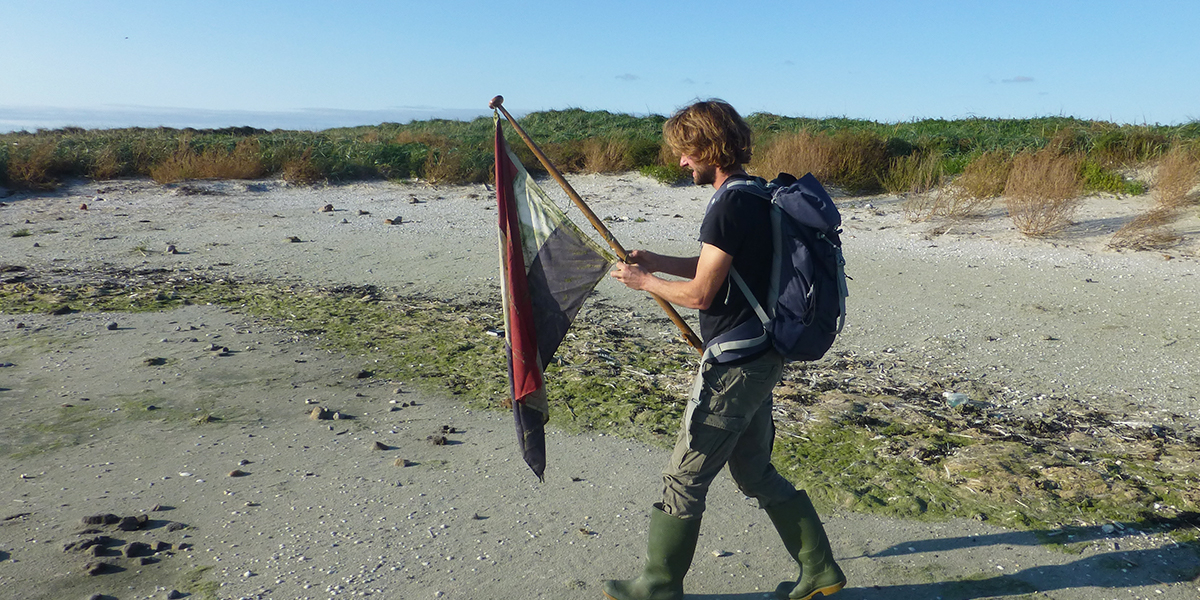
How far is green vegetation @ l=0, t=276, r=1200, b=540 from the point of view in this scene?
12.1ft

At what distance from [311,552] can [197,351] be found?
10.3 ft

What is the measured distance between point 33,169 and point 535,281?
1386 centimetres

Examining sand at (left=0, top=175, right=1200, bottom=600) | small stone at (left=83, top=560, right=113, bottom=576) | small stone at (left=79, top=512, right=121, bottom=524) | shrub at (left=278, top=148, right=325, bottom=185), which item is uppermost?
shrub at (left=278, top=148, right=325, bottom=185)

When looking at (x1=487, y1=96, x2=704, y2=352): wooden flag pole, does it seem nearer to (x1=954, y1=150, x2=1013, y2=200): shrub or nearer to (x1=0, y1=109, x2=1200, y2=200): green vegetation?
(x1=954, y1=150, x2=1013, y2=200): shrub

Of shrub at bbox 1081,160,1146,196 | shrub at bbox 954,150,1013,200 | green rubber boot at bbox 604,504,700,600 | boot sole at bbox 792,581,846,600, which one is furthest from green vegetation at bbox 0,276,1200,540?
shrub at bbox 1081,160,1146,196

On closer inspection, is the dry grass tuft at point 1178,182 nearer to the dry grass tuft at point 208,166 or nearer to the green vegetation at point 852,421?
the green vegetation at point 852,421

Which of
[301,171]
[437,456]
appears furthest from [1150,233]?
[301,171]

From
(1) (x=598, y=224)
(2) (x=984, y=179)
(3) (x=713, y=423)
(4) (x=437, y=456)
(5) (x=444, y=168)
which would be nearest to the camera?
(3) (x=713, y=423)

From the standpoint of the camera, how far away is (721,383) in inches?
105

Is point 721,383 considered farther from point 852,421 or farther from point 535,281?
point 852,421

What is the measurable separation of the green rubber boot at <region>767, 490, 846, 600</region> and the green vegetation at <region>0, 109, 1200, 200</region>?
32.6 feet

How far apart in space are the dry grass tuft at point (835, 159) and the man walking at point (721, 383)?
11100 millimetres

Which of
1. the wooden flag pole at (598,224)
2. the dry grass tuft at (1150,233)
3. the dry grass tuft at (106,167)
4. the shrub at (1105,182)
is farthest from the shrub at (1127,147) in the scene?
the dry grass tuft at (106,167)

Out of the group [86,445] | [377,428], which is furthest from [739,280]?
[86,445]
